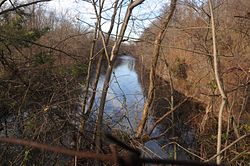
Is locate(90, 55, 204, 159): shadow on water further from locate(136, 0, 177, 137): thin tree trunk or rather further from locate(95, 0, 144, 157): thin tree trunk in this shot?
locate(95, 0, 144, 157): thin tree trunk

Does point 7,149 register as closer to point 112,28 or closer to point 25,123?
point 25,123

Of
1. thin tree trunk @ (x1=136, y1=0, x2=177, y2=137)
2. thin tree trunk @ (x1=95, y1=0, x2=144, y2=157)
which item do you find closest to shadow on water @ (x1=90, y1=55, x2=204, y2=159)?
thin tree trunk @ (x1=136, y1=0, x2=177, y2=137)

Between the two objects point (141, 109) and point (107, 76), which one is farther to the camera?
point (141, 109)

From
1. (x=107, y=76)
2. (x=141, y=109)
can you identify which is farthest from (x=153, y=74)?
(x=107, y=76)

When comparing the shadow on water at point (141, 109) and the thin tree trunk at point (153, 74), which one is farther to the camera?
the thin tree trunk at point (153, 74)

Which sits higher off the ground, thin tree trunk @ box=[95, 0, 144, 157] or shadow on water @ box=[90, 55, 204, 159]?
thin tree trunk @ box=[95, 0, 144, 157]

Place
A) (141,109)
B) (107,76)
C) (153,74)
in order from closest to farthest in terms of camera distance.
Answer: (107,76), (141,109), (153,74)

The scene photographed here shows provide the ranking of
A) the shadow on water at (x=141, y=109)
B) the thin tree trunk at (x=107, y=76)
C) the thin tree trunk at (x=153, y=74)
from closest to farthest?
the thin tree trunk at (x=107, y=76)
the shadow on water at (x=141, y=109)
the thin tree trunk at (x=153, y=74)

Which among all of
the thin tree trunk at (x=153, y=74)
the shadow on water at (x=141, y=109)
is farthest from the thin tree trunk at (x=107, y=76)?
the thin tree trunk at (x=153, y=74)

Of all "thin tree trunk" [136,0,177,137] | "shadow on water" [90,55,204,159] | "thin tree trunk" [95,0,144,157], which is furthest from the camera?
"thin tree trunk" [136,0,177,137]

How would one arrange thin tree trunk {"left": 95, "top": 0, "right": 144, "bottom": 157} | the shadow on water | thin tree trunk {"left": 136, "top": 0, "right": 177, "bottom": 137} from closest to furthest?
thin tree trunk {"left": 95, "top": 0, "right": 144, "bottom": 157}
the shadow on water
thin tree trunk {"left": 136, "top": 0, "right": 177, "bottom": 137}

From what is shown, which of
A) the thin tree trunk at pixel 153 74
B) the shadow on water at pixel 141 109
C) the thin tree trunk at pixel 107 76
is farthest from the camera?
the thin tree trunk at pixel 153 74

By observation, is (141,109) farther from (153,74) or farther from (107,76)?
(107,76)

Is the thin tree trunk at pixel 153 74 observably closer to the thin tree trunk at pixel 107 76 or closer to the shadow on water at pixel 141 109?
the shadow on water at pixel 141 109
